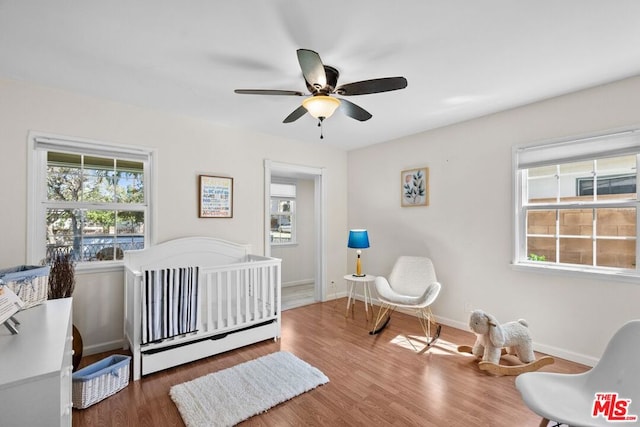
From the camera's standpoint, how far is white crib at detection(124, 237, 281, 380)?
2.38m

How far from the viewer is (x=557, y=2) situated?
5.04 ft

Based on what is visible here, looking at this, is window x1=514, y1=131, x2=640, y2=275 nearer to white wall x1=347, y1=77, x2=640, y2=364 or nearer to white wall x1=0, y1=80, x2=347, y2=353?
white wall x1=347, y1=77, x2=640, y2=364

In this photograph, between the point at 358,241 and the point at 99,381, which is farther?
the point at 358,241

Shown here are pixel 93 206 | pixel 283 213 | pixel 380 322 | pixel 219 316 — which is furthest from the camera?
pixel 283 213

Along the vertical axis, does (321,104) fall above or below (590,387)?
above

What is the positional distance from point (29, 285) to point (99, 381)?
2.93ft

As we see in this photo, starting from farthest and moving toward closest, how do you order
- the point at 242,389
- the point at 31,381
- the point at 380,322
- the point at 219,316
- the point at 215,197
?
the point at 380,322 < the point at 215,197 < the point at 219,316 < the point at 242,389 < the point at 31,381

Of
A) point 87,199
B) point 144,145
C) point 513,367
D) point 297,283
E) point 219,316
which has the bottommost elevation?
point 297,283

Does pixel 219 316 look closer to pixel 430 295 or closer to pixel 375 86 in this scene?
pixel 430 295

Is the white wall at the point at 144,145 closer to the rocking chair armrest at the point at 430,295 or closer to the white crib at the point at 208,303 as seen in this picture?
the white crib at the point at 208,303

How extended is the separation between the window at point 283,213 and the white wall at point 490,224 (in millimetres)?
1761

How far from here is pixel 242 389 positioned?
7.12ft

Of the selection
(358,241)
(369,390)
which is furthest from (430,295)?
(369,390)

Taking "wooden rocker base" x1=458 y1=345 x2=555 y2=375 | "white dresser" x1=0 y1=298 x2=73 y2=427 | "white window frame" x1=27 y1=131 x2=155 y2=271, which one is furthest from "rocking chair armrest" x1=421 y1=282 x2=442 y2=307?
"white window frame" x1=27 y1=131 x2=155 y2=271
